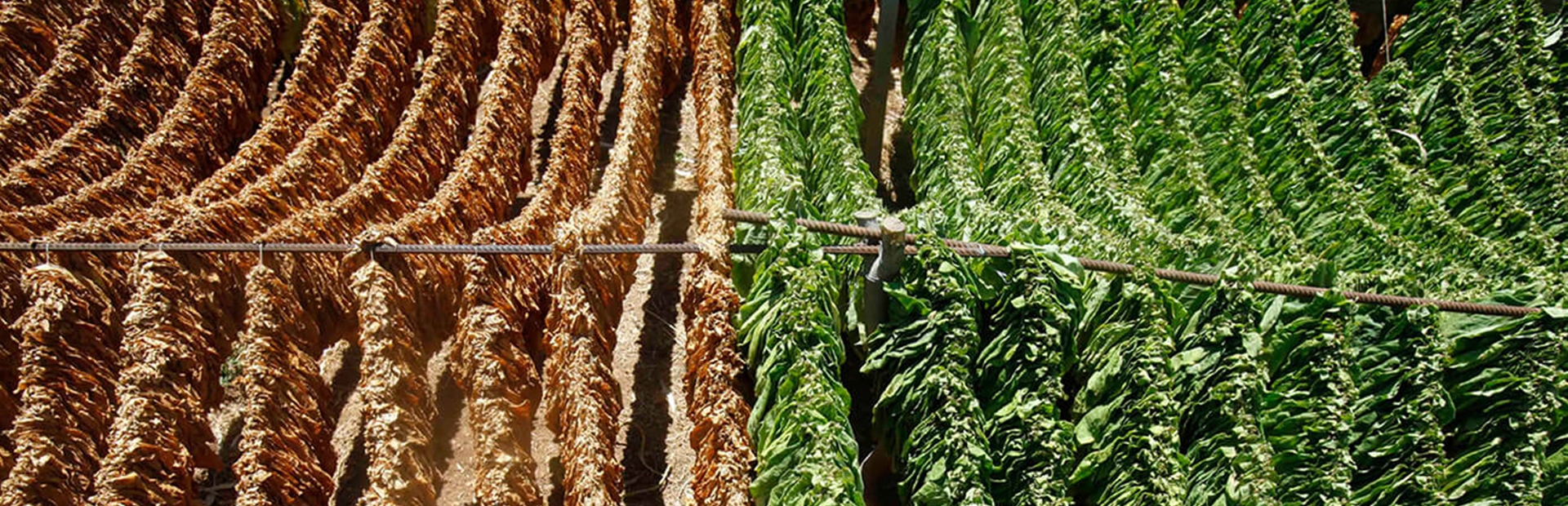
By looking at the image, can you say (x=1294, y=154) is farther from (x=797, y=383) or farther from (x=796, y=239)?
(x=797, y=383)

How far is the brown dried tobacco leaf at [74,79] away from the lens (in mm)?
6484

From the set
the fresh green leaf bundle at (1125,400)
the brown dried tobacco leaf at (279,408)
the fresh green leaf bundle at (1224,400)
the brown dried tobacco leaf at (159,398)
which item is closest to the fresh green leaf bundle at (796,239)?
the fresh green leaf bundle at (1125,400)

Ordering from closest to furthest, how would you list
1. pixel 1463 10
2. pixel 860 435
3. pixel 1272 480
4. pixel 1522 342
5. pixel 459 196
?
pixel 1272 480
pixel 1522 342
pixel 459 196
pixel 860 435
pixel 1463 10

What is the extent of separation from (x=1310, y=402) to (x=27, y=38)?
25.0 feet

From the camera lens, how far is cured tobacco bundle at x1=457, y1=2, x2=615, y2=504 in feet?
16.0

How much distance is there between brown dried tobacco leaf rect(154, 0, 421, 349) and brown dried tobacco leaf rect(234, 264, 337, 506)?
0.40m

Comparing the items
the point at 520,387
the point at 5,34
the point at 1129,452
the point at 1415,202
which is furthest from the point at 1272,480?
the point at 5,34

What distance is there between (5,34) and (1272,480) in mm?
7509

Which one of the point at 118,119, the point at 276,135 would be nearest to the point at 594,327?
the point at 276,135

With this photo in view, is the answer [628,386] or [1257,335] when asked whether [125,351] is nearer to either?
[628,386]

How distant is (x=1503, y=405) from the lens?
557 centimetres

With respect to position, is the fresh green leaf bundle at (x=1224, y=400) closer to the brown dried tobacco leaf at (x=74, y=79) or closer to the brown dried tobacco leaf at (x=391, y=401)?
the brown dried tobacco leaf at (x=391, y=401)

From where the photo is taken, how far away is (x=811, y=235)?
520 cm

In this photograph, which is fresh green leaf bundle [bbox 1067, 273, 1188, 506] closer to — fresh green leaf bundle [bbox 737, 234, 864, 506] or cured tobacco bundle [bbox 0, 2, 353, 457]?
fresh green leaf bundle [bbox 737, 234, 864, 506]
